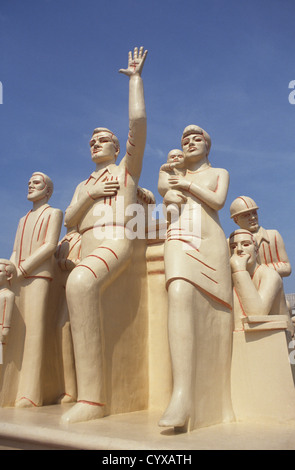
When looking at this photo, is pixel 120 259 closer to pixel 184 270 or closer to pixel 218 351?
pixel 184 270

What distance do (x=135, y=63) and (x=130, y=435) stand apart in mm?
3717

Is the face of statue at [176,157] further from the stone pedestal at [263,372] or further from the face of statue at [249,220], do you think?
the stone pedestal at [263,372]

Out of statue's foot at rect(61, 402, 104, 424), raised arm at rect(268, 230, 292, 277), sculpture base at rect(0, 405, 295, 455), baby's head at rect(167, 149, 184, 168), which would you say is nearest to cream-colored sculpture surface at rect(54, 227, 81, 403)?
sculpture base at rect(0, 405, 295, 455)

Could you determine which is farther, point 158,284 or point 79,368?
point 158,284

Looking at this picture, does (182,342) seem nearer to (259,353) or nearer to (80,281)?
(259,353)

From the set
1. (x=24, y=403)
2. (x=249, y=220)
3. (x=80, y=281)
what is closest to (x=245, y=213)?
(x=249, y=220)

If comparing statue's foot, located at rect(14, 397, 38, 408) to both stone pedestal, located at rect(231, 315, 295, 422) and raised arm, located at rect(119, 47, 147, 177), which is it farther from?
raised arm, located at rect(119, 47, 147, 177)

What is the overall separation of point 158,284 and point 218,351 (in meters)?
1.12

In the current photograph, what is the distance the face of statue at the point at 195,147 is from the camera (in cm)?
495

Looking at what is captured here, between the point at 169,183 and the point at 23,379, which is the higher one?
the point at 169,183

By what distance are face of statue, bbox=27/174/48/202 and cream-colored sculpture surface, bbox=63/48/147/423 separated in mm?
445

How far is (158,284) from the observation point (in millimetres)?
5129

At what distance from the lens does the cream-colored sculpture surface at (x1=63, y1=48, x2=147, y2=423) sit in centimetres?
434

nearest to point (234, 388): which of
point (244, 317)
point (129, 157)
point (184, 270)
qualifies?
point (244, 317)
